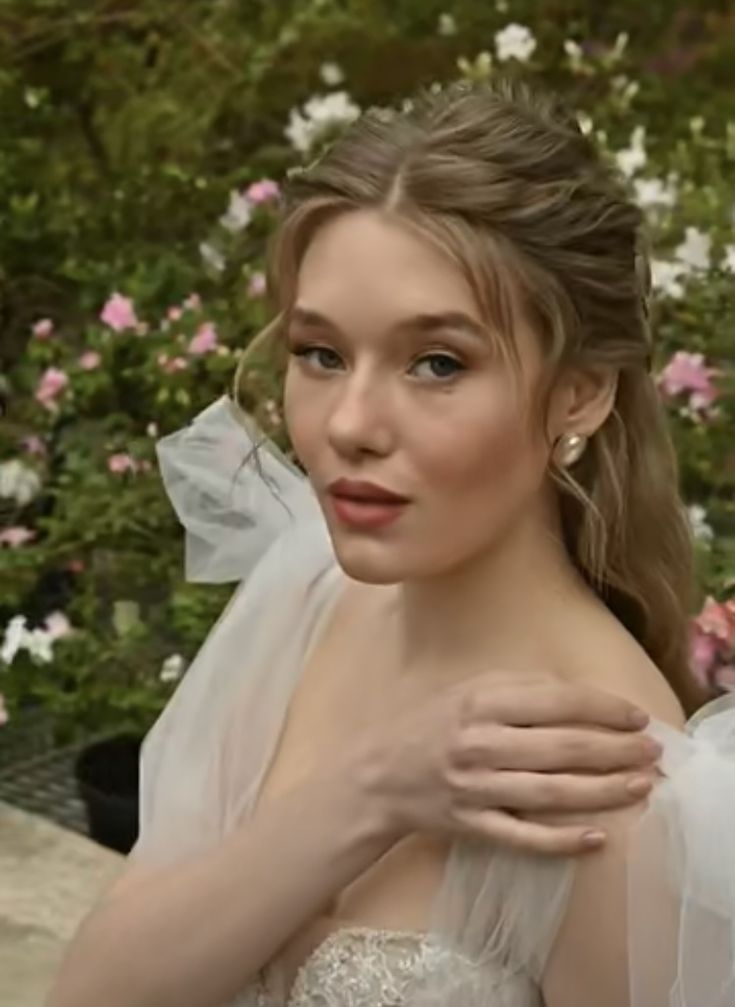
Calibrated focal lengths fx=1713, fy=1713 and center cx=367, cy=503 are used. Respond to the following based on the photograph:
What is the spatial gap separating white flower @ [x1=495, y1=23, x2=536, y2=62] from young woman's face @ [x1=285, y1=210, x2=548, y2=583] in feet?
7.27

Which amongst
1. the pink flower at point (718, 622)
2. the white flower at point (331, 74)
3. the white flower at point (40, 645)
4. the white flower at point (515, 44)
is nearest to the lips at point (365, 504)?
the pink flower at point (718, 622)

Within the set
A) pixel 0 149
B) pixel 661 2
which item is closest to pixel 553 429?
pixel 0 149

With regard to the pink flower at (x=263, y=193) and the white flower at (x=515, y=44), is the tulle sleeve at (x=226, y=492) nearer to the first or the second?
the pink flower at (x=263, y=193)

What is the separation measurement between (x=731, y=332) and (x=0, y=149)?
5.48 ft

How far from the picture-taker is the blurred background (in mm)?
2439

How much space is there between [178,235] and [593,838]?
7.96 ft

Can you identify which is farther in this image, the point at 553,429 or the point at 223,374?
the point at 223,374

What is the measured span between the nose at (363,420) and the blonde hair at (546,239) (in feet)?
0.26

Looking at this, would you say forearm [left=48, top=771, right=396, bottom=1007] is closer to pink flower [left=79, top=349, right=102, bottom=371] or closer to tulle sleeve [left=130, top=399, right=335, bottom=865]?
tulle sleeve [left=130, top=399, right=335, bottom=865]

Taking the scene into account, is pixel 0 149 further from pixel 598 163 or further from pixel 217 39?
pixel 598 163

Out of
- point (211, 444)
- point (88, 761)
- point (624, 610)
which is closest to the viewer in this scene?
point (624, 610)

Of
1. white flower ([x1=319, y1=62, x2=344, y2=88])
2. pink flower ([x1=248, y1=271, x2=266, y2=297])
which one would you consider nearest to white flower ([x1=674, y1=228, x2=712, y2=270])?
pink flower ([x1=248, y1=271, x2=266, y2=297])

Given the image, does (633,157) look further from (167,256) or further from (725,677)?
(725,677)

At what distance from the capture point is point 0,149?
3385 mm
